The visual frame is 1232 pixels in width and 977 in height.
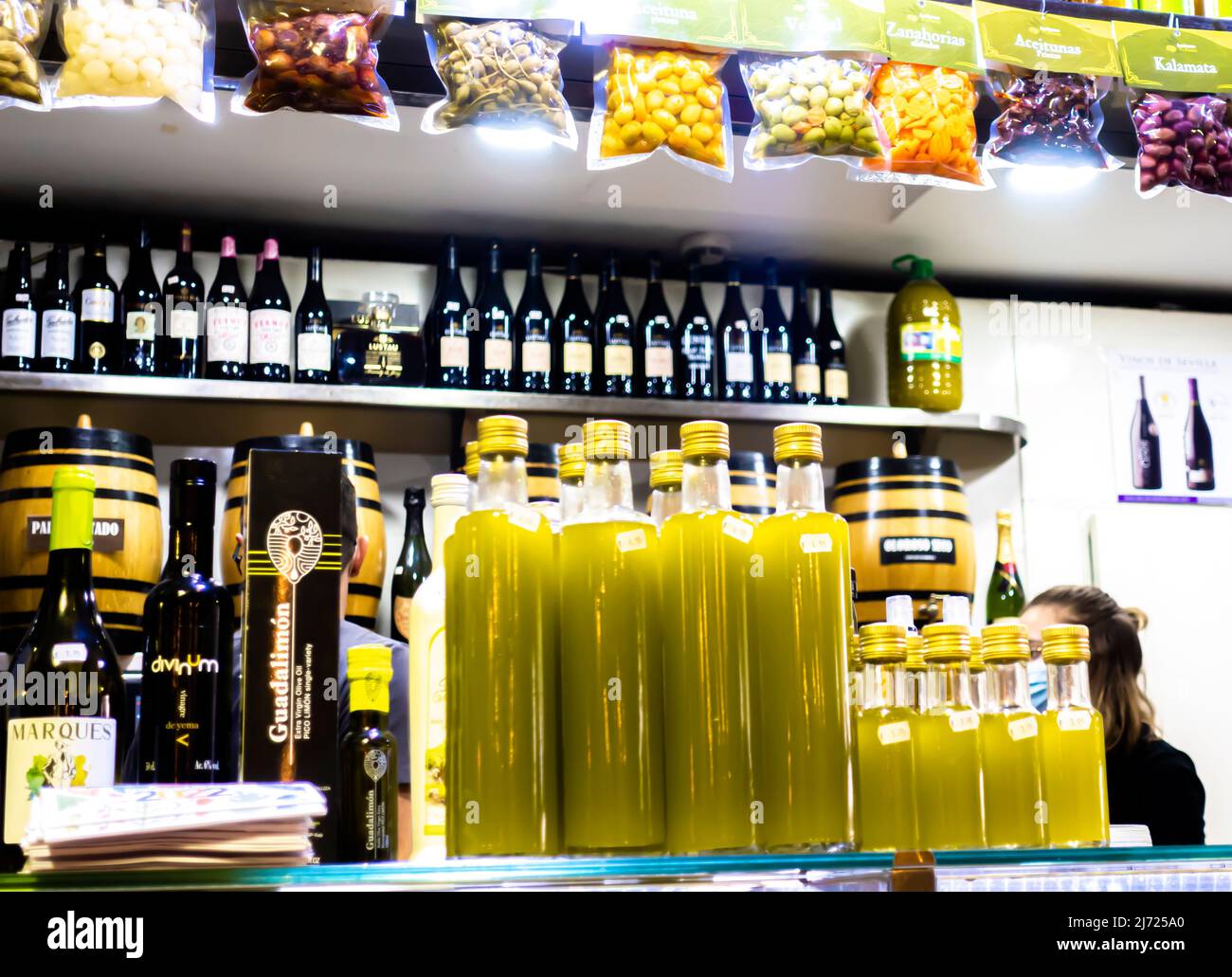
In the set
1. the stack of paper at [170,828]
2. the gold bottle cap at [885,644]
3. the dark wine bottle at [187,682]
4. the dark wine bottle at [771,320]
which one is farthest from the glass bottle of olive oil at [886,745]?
the dark wine bottle at [771,320]

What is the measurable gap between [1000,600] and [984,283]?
92 cm

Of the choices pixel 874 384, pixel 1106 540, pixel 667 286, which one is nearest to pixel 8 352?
pixel 667 286

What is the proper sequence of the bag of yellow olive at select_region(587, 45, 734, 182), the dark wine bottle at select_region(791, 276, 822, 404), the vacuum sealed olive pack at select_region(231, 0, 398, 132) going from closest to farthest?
1. the vacuum sealed olive pack at select_region(231, 0, 398, 132)
2. the bag of yellow olive at select_region(587, 45, 734, 182)
3. the dark wine bottle at select_region(791, 276, 822, 404)

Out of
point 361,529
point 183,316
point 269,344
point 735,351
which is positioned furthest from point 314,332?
point 735,351

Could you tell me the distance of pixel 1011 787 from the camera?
3.97 feet

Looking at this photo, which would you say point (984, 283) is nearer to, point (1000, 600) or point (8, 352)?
point (1000, 600)

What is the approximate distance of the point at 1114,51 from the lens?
2.59 meters

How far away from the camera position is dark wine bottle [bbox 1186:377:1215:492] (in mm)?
4016

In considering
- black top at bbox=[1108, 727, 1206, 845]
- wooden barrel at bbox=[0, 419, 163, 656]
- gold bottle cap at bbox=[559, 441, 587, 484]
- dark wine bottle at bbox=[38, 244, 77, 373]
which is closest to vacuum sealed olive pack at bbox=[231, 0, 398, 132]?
wooden barrel at bbox=[0, 419, 163, 656]

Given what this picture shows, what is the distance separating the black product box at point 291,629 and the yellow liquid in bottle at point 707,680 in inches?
14.5

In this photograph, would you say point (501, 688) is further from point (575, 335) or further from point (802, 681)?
point (575, 335)

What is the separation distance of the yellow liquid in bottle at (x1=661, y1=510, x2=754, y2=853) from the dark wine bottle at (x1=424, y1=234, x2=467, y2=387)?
2.33m

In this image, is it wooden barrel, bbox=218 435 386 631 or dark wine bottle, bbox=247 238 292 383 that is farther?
dark wine bottle, bbox=247 238 292 383

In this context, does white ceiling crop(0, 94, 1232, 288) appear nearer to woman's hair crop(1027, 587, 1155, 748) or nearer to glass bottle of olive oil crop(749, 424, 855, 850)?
woman's hair crop(1027, 587, 1155, 748)
